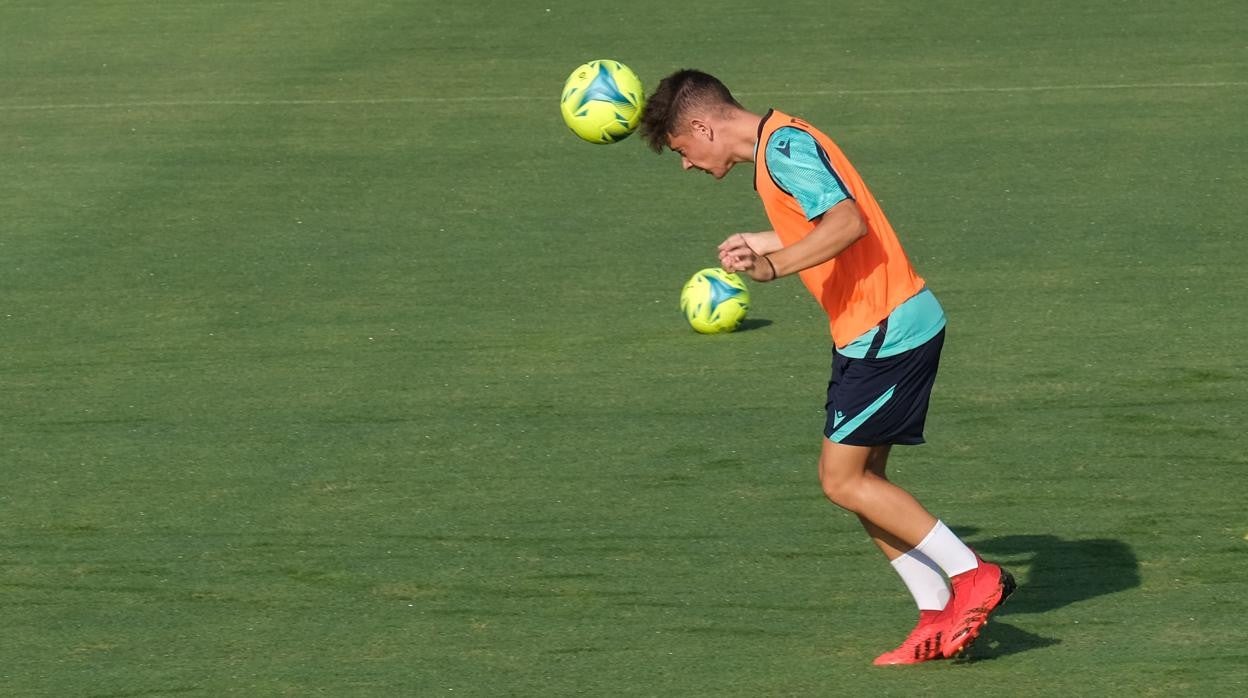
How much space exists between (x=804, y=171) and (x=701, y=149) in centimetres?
43

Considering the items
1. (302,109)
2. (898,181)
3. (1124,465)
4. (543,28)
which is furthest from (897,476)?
(543,28)

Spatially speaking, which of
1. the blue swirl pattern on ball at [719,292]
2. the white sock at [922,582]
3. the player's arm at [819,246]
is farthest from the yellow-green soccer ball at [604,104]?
the blue swirl pattern on ball at [719,292]

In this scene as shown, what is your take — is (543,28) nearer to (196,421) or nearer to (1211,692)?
(196,421)

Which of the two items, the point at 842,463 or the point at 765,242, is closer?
the point at 842,463

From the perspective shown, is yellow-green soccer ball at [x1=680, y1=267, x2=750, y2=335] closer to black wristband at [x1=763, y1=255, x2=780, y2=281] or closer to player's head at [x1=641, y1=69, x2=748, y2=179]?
player's head at [x1=641, y1=69, x2=748, y2=179]

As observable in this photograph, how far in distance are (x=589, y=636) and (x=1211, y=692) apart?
6.58 feet

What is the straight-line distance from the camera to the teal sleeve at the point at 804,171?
19.8ft

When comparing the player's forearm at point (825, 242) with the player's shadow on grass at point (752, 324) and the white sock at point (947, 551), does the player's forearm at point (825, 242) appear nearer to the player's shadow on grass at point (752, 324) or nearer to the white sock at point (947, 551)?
the white sock at point (947, 551)

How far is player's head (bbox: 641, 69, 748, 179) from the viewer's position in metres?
6.30

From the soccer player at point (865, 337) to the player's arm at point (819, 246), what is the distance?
0.15 meters

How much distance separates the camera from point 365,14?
1866 centimetres

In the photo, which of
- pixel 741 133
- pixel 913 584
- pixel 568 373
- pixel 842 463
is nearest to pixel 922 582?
pixel 913 584

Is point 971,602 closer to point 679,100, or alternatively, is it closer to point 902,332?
point 902,332

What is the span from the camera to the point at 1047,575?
7180 millimetres
